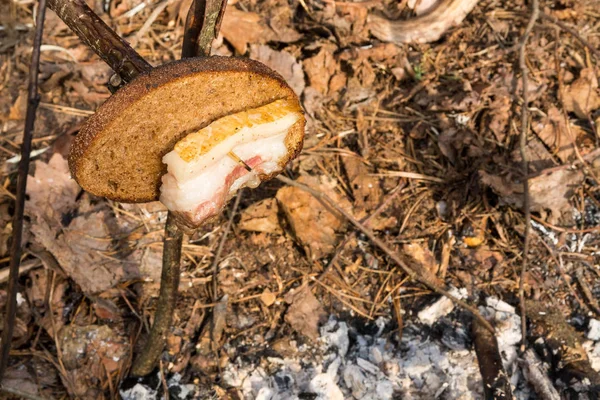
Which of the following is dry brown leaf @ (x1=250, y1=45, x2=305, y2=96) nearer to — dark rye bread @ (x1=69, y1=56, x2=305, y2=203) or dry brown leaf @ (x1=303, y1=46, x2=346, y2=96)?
dry brown leaf @ (x1=303, y1=46, x2=346, y2=96)

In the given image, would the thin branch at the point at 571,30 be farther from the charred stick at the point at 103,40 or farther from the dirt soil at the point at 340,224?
the charred stick at the point at 103,40

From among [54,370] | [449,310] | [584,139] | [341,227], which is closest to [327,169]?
[341,227]

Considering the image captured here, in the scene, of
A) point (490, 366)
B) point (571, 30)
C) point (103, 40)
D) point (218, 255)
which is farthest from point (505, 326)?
point (103, 40)

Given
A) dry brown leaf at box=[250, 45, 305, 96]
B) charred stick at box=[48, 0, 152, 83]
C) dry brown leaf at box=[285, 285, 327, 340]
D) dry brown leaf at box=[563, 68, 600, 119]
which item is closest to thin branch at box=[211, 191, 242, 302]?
dry brown leaf at box=[285, 285, 327, 340]

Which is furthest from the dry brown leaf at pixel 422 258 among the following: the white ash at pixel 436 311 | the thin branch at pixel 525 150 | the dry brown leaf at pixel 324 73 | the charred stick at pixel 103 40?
the charred stick at pixel 103 40

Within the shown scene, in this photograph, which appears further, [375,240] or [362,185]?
[362,185]

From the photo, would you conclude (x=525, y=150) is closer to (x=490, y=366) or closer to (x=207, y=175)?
(x=490, y=366)
